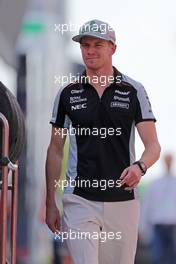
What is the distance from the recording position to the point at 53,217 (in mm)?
6836

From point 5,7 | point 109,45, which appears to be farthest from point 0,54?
point 109,45

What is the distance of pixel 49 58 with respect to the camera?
1201cm

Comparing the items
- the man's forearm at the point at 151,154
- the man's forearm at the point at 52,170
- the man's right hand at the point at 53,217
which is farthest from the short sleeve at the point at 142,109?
the man's right hand at the point at 53,217

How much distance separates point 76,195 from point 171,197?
21.9 ft

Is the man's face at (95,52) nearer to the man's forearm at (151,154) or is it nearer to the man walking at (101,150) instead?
the man walking at (101,150)

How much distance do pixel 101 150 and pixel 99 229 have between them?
0.45 m

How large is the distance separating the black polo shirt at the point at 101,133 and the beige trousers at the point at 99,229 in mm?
58

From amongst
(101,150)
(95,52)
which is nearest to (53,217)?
(101,150)

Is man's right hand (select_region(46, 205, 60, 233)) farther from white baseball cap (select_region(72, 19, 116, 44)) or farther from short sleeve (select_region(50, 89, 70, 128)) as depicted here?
white baseball cap (select_region(72, 19, 116, 44))

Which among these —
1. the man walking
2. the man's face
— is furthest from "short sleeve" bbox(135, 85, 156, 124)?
the man's face

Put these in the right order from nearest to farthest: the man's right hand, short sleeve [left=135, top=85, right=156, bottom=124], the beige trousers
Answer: the beige trousers < short sleeve [left=135, top=85, right=156, bottom=124] < the man's right hand

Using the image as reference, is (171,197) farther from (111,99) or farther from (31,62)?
(111,99)

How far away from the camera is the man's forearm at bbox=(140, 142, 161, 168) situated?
21.7ft

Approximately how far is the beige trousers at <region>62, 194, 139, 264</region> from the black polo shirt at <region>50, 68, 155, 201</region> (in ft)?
0.19
